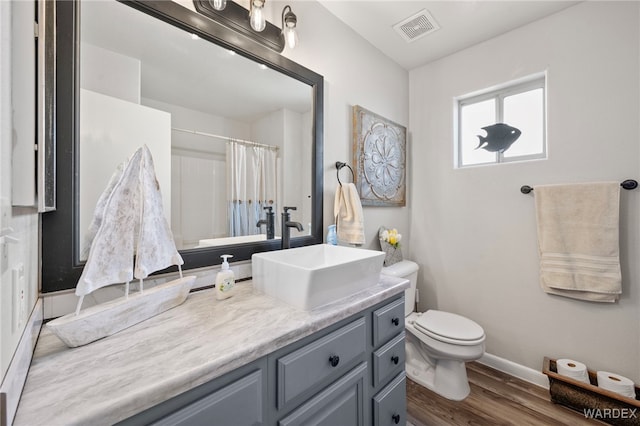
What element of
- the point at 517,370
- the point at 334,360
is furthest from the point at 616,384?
the point at 334,360

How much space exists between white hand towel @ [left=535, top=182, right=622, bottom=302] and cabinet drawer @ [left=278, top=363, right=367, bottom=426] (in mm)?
1539

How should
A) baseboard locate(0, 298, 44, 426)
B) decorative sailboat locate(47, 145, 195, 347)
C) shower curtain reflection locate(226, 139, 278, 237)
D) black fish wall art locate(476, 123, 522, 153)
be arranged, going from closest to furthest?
1. baseboard locate(0, 298, 44, 426)
2. decorative sailboat locate(47, 145, 195, 347)
3. shower curtain reflection locate(226, 139, 278, 237)
4. black fish wall art locate(476, 123, 522, 153)

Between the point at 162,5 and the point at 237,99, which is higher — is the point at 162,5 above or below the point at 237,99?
above

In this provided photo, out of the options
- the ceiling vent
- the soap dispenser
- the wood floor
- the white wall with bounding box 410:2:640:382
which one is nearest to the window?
the white wall with bounding box 410:2:640:382

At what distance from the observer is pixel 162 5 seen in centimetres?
94

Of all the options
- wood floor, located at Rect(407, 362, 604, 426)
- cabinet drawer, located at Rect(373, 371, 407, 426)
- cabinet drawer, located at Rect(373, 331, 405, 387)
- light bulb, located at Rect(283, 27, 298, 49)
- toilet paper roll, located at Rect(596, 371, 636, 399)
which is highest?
light bulb, located at Rect(283, 27, 298, 49)

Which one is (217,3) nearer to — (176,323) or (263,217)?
(263,217)

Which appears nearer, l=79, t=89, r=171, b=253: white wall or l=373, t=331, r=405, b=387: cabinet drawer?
l=79, t=89, r=171, b=253: white wall

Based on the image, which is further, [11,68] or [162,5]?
[162,5]

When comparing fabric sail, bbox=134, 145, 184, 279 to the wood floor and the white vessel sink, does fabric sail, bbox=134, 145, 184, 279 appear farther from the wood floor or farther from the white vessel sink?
the wood floor

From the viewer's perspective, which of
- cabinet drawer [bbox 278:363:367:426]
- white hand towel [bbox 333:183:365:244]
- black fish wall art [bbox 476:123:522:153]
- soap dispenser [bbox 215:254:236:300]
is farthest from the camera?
black fish wall art [bbox 476:123:522:153]

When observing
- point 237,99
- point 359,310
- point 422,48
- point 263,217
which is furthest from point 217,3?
point 422,48

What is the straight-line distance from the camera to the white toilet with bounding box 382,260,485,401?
1534 mm

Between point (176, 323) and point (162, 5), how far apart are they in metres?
1.13
